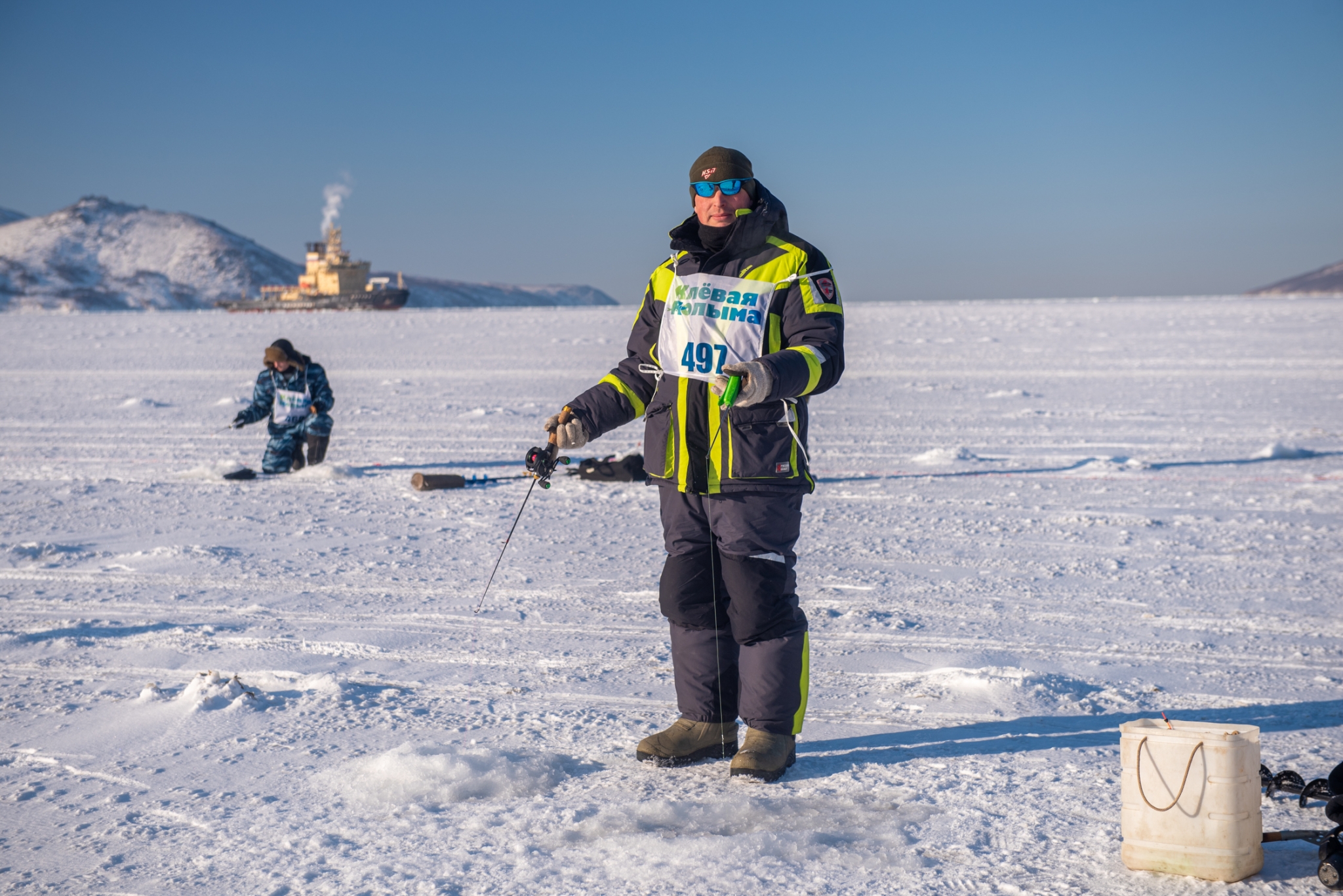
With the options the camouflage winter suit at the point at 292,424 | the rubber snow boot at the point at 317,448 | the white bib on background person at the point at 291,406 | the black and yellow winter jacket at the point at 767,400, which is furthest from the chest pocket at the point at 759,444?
the white bib on background person at the point at 291,406

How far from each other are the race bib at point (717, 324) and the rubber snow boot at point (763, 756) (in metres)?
0.93

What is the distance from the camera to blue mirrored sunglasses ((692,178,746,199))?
8.57ft

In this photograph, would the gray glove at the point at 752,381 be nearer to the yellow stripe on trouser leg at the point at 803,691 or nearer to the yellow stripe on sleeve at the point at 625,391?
the yellow stripe on sleeve at the point at 625,391

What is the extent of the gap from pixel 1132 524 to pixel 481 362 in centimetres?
1669

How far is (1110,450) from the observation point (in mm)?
8789

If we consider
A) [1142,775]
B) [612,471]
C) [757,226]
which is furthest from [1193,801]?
[612,471]

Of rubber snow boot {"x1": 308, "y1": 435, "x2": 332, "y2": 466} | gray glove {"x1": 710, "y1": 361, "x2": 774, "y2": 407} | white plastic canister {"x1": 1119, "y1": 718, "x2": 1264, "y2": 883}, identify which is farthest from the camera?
rubber snow boot {"x1": 308, "y1": 435, "x2": 332, "y2": 466}

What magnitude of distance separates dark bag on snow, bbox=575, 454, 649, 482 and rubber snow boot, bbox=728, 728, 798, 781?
4589 mm

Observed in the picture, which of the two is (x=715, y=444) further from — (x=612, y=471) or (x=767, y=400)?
(x=612, y=471)

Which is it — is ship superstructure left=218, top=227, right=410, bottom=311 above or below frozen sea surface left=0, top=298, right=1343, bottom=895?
above

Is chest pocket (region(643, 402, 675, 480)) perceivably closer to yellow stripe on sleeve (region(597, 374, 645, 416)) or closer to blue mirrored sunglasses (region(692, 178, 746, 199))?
yellow stripe on sleeve (region(597, 374, 645, 416))

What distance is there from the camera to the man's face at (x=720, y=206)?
265cm

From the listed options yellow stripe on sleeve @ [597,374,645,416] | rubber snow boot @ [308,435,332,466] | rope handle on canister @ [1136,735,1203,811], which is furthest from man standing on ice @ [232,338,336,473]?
rope handle on canister @ [1136,735,1203,811]

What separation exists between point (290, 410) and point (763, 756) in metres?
6.33
